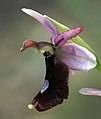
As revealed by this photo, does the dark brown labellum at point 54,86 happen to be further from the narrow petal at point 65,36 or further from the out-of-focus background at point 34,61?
the out-of-focus background at point 34,61

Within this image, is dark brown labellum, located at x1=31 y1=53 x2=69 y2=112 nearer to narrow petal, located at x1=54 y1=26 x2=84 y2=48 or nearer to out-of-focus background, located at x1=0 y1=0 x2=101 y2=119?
narrow petal, located at x1=54 y1=26 x2=84 y2=48

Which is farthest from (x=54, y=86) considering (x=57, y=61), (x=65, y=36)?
(x=65, y=36)

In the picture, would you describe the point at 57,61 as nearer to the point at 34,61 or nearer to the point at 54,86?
the point at 54,86

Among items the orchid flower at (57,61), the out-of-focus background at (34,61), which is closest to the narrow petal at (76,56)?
the orchid flower at (57,61)

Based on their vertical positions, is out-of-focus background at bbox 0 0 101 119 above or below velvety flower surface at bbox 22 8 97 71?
below

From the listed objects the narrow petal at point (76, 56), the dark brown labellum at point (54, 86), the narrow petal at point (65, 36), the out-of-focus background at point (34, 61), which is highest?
the narrow petal at point (65, 36)

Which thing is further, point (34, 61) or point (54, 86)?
point (34, 61)

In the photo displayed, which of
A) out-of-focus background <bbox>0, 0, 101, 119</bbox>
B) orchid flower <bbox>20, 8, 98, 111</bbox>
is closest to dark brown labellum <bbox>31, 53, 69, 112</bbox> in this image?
orchid flower <bbox>20, 8, 98, 111</bbox>
